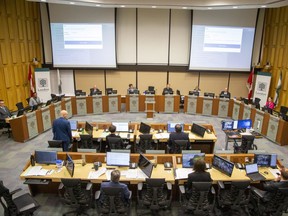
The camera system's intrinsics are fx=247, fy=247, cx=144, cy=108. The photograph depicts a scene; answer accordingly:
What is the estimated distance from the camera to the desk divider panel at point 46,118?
9.16 metres

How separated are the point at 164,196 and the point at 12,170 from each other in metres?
4.37

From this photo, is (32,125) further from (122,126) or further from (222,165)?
(222,165)

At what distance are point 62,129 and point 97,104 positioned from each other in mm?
5248

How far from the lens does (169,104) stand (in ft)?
38.5

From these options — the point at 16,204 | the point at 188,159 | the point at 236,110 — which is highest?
the point at 236,110

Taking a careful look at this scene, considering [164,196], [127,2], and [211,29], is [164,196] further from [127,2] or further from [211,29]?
[211,29]

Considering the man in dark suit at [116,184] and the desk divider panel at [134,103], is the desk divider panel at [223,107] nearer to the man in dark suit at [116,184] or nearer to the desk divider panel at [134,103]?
the desk divider panel at [134,103]

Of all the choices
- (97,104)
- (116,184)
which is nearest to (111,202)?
(116,184)

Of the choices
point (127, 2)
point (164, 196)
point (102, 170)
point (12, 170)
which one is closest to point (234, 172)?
point (164, 196)

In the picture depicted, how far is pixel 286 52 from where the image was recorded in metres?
11.2

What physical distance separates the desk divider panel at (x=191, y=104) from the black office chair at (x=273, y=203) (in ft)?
23.6

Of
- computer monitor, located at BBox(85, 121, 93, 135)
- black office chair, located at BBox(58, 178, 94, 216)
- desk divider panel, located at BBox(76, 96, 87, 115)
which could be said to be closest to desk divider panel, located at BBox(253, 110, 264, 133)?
computer monitor, located at BBox(85, 121, 93, 135)

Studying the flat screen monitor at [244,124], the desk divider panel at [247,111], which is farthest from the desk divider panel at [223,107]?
the flat screen monitor at [244,124]

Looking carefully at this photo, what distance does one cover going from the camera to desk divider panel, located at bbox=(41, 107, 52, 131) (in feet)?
30.0
